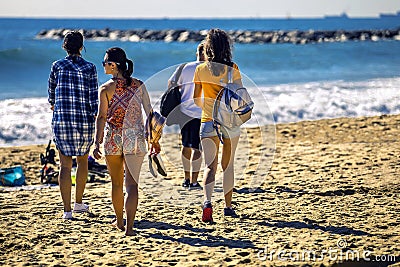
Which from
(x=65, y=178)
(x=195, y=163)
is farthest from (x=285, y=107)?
(x=65, y=178)

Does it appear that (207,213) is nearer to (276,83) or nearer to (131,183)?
(131,183)

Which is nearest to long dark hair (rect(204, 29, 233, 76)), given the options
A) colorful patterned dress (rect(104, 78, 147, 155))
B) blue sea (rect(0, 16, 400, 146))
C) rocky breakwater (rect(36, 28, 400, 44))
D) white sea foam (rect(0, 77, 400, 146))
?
blue sea (rect(0, 16, 400, 146))

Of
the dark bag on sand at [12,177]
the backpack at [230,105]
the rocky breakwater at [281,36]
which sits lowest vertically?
the dark bag on sand at [12,177]

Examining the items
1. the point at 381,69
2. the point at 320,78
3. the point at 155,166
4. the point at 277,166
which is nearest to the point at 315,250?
the point at 155,166

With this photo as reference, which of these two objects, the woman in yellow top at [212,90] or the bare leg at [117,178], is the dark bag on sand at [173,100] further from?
the bare leg at [117,178]

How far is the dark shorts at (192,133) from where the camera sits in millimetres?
6605

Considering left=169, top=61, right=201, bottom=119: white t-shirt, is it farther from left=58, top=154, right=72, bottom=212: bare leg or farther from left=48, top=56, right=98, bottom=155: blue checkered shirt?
left=58, top=154, right=72, bottom=212: bare leg

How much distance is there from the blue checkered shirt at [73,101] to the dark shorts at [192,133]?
4.85ft

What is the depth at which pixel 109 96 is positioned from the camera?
15.8 feet

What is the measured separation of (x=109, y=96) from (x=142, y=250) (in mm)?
1146

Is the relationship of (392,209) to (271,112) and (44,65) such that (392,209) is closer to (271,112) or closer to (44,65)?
(271,112)

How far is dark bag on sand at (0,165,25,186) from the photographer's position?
723cm

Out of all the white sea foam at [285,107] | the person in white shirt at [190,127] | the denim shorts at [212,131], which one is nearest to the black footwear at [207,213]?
the denim shorts at [212,131]

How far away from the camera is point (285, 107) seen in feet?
45.9
